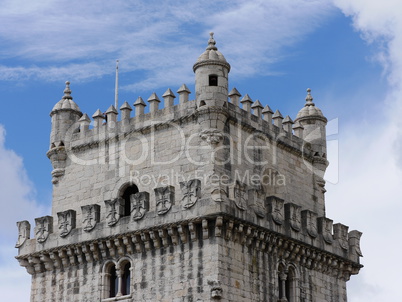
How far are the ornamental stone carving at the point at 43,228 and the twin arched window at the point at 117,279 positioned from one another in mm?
3427

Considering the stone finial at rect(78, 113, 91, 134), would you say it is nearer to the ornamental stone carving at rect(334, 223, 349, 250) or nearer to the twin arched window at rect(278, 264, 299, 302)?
the twin arched window at rect(278, 264, 299, 302)

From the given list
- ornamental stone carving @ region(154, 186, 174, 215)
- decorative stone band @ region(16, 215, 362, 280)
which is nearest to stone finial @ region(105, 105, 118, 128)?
ornamental stone carving @ region(154, 186, 174, 215)

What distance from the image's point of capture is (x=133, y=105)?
143ft

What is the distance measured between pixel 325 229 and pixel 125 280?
28.9 ft

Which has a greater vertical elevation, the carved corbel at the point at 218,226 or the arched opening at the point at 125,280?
the carved corbel at the point at 218,226

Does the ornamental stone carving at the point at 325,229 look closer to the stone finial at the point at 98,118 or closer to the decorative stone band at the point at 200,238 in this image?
the decorative stone band at the point at 200,238

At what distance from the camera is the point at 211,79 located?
136 feet

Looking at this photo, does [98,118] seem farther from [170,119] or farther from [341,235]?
[341,235]

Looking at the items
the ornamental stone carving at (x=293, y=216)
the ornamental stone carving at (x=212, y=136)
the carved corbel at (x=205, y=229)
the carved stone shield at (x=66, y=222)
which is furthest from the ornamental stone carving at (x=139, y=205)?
the ornamental stone carving at (x=293, y=216)

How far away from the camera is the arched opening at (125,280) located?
135ft

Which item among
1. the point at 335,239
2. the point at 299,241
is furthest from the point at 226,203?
the point at 335,239

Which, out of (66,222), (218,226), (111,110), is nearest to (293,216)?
(218,226)

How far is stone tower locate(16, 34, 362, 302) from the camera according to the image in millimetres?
39312

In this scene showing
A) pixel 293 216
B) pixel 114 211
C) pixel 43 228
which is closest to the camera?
pixel 114 211
